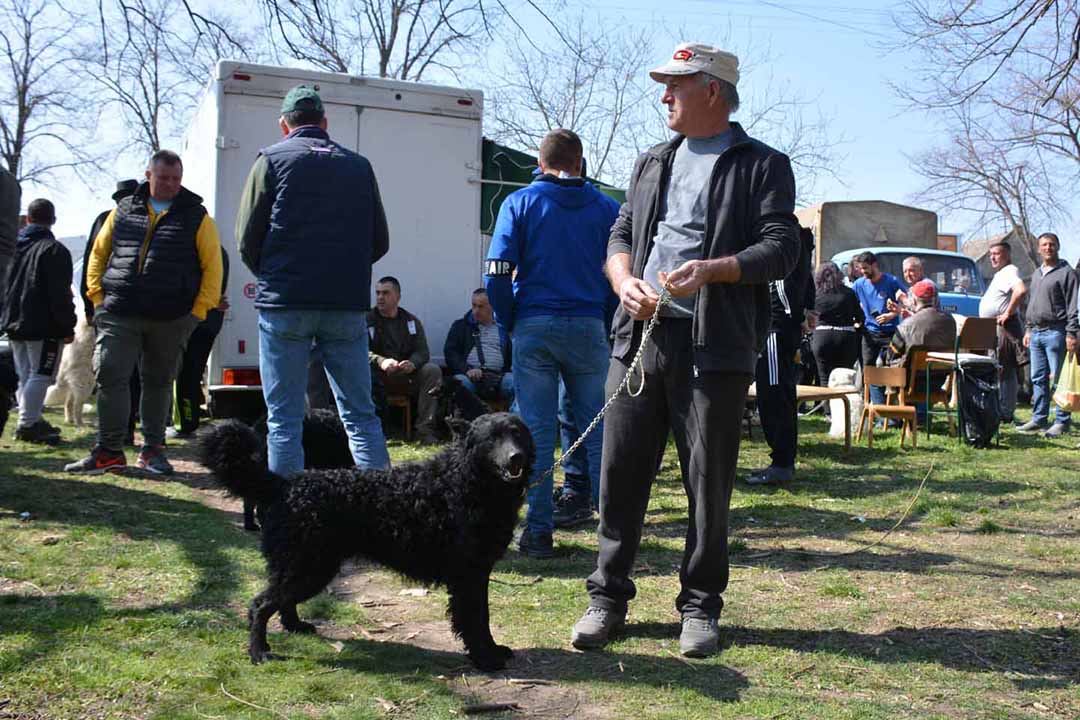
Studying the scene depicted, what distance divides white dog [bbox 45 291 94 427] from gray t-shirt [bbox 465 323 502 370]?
381cm

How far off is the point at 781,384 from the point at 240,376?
476cm

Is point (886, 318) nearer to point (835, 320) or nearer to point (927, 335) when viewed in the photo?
point (835, 320)

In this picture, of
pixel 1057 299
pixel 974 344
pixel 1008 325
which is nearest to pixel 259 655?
pixel 974 344

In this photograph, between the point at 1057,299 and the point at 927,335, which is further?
the point at 1057,299

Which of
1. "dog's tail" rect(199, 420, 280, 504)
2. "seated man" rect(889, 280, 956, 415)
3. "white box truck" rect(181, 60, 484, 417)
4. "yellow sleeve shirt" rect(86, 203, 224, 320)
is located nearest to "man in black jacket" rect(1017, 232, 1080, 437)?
"seated man" rect(889, 280, 956, 415)

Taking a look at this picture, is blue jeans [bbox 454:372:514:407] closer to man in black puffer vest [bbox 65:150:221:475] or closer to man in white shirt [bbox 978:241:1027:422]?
man in black puffer vest [bbox 65:150:221:475]

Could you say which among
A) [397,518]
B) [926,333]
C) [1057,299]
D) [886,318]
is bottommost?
[397,518]

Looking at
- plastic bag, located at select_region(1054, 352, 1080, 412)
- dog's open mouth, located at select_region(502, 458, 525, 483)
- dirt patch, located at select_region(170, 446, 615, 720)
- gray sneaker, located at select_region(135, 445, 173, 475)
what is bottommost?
dirt patch, located at select_region(170, 446, 615, 720)

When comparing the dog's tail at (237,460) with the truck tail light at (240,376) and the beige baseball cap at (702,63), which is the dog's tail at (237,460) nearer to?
the beige baseball cap at (702,63)

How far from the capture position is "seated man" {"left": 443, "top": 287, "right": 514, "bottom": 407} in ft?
30.0

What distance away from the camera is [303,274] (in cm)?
458

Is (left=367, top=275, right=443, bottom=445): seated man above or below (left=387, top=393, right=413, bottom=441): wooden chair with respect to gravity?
above

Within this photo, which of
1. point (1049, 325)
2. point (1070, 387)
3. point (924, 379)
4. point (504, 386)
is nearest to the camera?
point (1070, 387)

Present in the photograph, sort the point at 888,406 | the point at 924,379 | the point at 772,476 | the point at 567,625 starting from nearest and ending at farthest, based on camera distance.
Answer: the point at 567,625, the point at 772,476, the point at 888,406, the point at 924,379
